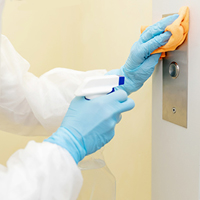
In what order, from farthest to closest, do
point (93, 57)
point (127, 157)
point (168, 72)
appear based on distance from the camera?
point (93, 57) < point (127, 157) < point (168, 72)

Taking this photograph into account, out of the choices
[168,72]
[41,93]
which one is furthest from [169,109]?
[41,93]

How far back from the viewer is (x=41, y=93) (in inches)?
30.0

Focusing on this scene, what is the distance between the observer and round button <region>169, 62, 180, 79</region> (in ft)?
→ 2.23

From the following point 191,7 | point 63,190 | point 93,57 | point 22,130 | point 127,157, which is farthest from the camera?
point 93,57

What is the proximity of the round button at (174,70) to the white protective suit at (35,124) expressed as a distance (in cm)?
23

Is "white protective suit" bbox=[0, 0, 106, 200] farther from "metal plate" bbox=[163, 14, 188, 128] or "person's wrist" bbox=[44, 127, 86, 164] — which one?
"metal plate" bbox=[163, 14, 188, 128]

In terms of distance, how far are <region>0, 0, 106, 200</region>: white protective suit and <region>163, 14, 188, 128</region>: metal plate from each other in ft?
0.71

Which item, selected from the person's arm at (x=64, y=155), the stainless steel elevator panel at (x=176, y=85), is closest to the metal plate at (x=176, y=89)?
the stainless steel elevator panel at (x=176, y=85)

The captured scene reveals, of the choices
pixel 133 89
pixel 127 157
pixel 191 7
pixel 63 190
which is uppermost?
pixel 191 7

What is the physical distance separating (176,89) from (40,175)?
1.39 feet

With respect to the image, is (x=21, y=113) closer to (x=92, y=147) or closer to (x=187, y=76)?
(x=92, y=147)

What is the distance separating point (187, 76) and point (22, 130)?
534 millimetres

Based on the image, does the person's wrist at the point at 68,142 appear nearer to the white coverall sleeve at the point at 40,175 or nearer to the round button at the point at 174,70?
the white coverall sleeve at the point at 40,175

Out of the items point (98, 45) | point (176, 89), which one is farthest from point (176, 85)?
point (98, 45)
